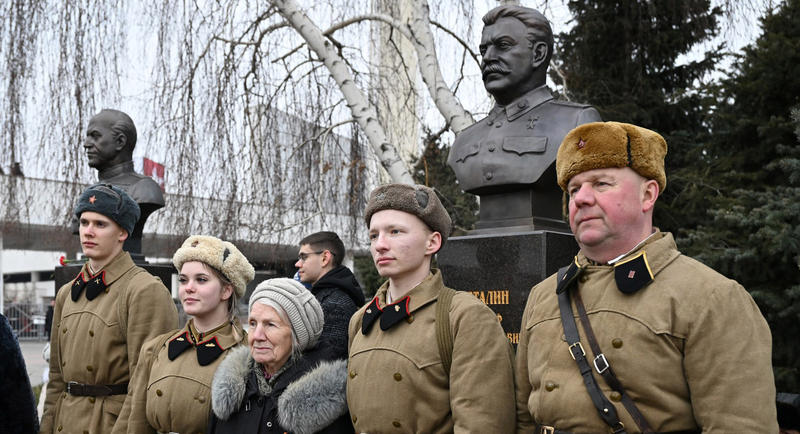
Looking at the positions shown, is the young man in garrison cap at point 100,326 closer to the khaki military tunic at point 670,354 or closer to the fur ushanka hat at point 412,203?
the fur ushanka hat at point 412,203

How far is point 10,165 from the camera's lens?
7301 mm

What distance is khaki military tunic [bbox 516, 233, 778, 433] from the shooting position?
2160mm

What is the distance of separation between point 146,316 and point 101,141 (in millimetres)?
2956

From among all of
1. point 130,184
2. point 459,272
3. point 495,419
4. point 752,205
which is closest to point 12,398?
point 495,419

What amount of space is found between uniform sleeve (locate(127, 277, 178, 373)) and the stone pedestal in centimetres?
158

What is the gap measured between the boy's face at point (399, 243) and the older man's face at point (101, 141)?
4.14 meters

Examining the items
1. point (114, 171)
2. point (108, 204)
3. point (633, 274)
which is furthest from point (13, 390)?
point (114, 171)

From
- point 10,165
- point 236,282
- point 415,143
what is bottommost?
point 236,282

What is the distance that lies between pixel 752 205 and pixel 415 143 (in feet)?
15.1

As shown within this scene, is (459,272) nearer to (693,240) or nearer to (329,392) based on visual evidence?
(329,392)

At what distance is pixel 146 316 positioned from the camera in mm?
4094

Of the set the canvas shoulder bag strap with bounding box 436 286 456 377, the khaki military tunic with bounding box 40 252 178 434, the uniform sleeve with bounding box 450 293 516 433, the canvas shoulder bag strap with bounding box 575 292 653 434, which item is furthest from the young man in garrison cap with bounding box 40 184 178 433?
the canvas shoulder bag strap with bounding box 575 292 653 434

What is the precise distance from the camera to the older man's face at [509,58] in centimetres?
442

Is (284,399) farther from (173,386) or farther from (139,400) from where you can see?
(139,400)
